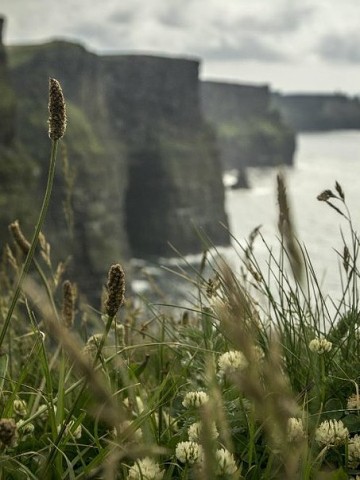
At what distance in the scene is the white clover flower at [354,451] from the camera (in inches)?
85.6

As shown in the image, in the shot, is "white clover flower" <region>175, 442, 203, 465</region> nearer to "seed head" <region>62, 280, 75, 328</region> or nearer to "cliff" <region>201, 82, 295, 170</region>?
"seed head" <region>62, 280, 75, 328</region>

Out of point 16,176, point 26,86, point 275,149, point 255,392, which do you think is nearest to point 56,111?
point 255,392

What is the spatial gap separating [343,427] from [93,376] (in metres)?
1.29

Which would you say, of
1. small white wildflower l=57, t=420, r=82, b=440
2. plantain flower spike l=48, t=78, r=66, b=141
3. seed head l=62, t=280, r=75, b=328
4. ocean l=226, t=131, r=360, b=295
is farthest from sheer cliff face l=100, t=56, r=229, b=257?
plantain flower spike l=48, t=78, r=66, b=141

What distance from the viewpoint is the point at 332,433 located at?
216 centimetres

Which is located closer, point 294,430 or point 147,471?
point 147,471

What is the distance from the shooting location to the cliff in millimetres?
185250

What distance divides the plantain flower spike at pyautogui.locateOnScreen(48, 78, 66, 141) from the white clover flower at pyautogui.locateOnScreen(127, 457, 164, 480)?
845mm

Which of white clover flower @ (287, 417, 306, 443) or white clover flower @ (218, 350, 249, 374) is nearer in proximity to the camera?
white clover flower @ (287, 417, 306, 443)

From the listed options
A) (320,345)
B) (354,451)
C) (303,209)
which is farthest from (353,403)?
(303,209)

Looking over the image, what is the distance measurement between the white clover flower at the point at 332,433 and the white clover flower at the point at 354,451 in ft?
0.16

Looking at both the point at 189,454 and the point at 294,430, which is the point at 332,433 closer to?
the point at 294,430

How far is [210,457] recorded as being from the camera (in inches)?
42.7

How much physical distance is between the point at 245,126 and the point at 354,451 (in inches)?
7446
